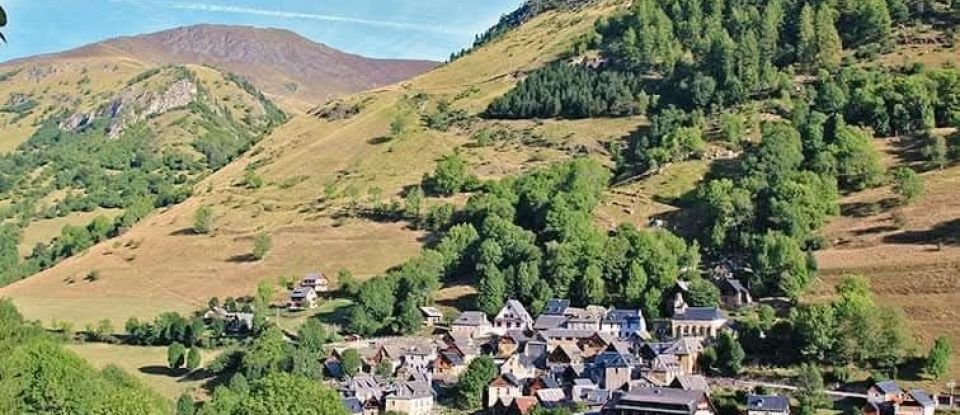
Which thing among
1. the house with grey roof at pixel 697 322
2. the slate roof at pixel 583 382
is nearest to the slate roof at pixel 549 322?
the house with grey roof at pixel 697 322

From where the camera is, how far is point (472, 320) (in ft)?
262

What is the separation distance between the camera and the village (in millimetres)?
58625

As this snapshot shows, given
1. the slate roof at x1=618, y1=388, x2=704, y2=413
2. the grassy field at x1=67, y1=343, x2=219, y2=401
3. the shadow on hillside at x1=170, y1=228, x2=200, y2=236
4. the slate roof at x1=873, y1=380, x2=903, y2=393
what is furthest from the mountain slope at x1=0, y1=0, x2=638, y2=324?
the slate roof at x1=873, y1=380, x2=903, y2=393

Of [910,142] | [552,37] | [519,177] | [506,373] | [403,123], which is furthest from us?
[552,37]

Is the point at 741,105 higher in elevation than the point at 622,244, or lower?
higher

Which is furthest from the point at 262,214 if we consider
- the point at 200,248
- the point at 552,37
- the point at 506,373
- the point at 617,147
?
the point at 552,37

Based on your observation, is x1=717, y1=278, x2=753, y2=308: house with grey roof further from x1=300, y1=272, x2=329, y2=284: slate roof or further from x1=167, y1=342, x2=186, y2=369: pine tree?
x1=167, y1=342, x2=186, y2=369: pine tree

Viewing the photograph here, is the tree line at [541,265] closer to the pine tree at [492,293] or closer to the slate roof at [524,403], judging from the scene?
the pine tree at [492,293]

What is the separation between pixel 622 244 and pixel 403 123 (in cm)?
6719

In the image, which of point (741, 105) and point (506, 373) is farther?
point (741, 105)

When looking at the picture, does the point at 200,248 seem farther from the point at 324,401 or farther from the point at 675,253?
the point at 324,401

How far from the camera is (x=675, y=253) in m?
82.8

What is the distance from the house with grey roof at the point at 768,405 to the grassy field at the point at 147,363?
36.4 meters

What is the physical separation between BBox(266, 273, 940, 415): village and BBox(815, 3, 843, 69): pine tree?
2127 inches
